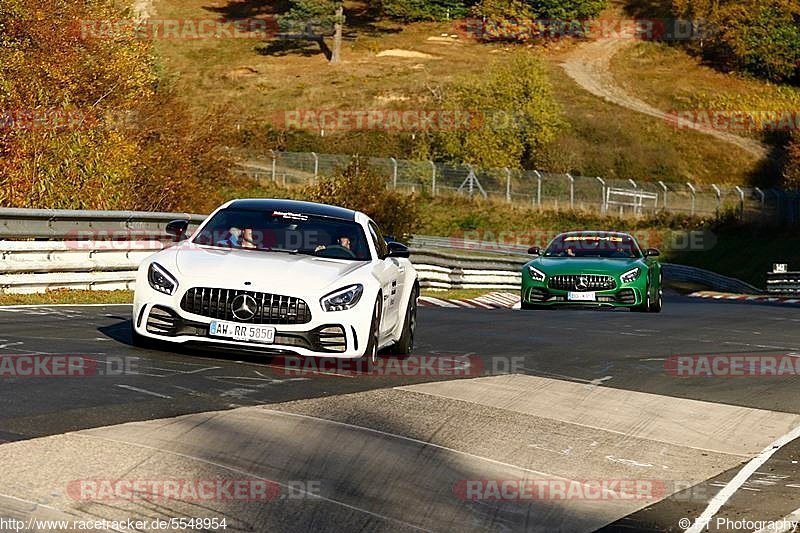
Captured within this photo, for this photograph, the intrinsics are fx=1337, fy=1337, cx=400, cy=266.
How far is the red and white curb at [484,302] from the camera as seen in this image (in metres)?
25.1

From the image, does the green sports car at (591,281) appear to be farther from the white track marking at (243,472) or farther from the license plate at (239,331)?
the white track marking at (243,472)

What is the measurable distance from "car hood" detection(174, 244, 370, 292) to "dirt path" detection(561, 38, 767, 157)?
71783 millimetres

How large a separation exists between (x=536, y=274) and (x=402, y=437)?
13616 millimetres

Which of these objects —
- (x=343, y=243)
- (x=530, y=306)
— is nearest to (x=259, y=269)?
(x=343, y=243)

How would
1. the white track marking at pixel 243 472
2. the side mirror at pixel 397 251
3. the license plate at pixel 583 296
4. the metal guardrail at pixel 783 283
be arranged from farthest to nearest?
1. the metal guardrail at pixel 783 283
2. the license plate at pixel 583 296
3. the side mirror at pixel 397 251
4. the white track marking at pixel 243 472

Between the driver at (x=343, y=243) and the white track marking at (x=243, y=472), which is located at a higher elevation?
the white track marking at (x=243, y=472)

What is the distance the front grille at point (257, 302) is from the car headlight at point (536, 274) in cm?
1136

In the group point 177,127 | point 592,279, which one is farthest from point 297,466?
point 177,127

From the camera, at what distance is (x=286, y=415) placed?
9086mm

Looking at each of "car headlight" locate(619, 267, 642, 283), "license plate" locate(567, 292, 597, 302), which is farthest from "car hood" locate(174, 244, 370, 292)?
"car headlight" locate(619, 267, 642, 283)

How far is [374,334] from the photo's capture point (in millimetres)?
11766

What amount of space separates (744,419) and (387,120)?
77.9m

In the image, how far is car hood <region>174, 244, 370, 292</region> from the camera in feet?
36.8

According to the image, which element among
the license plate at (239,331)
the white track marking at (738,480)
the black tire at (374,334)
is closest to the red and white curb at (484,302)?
the black tire at (374,334)
